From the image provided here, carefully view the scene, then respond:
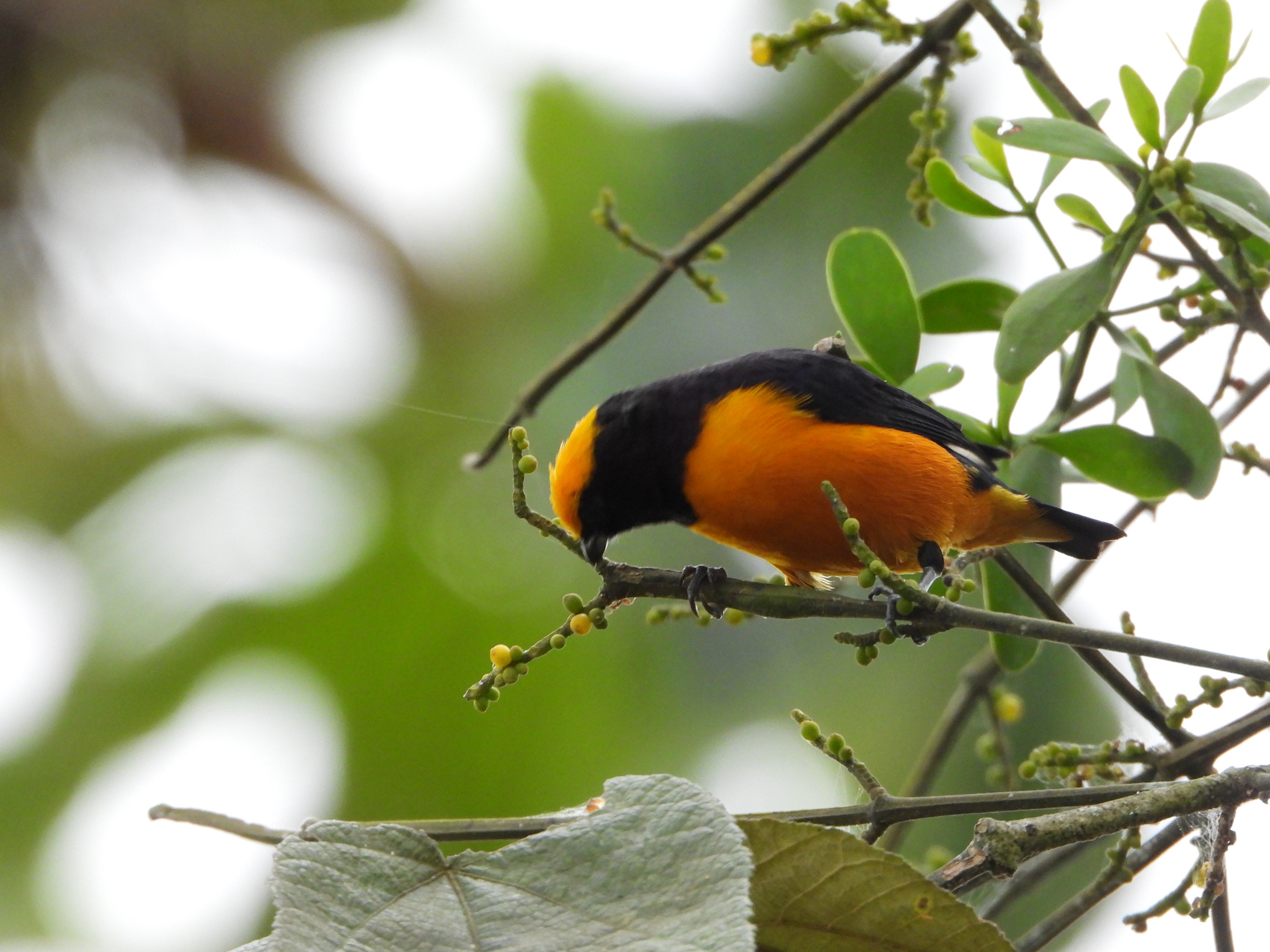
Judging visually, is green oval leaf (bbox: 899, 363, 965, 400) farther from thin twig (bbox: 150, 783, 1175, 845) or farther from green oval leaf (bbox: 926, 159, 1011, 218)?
thin twig (bbox: 150, 783, 1175, 845)

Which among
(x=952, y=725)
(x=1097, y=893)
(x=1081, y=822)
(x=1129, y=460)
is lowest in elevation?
(x=952, y=725)

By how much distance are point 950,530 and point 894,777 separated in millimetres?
1660

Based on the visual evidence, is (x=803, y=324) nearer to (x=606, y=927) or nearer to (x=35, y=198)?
(x=35, y=198)

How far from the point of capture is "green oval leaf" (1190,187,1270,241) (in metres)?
1.47

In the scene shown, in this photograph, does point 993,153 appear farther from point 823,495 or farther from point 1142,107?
point 823,495

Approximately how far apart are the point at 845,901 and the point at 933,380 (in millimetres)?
987

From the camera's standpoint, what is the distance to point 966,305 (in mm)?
2025

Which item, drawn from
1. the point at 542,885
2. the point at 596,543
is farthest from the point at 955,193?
the point at 542,885

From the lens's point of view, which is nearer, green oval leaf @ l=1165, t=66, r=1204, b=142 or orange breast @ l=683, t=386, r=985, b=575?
green oval leaf @ l=1165, t=66, r=1204, b=142

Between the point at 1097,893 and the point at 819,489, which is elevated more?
the point at 819,489

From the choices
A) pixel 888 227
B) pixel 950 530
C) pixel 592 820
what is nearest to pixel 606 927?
pixel 592 820

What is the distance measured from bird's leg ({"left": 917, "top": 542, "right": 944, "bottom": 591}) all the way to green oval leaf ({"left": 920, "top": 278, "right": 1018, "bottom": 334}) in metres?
0.50

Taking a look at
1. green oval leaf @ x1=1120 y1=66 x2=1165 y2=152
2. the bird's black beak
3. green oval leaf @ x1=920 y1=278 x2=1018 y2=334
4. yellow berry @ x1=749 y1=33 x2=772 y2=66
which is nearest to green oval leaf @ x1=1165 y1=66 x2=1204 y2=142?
green oval leaf @ x1=1120 y1=66 x2=1165 y2=152

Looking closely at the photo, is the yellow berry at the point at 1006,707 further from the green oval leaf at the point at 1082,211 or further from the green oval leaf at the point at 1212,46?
the green oval leaf at the point at 1212,46
